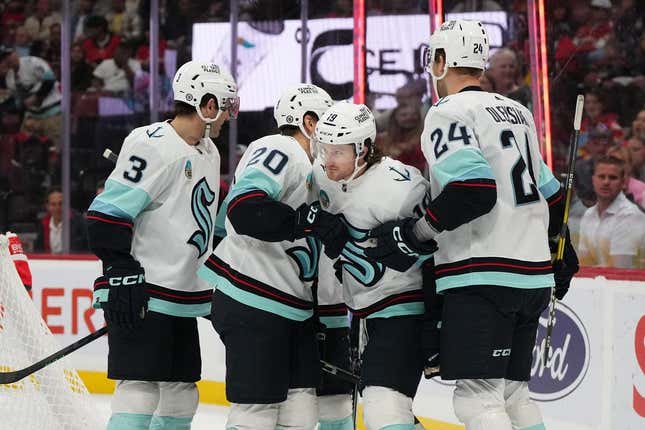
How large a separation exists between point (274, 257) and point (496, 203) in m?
0.62

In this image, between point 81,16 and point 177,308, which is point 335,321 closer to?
point 177,308

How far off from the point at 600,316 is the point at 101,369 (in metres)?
2.53

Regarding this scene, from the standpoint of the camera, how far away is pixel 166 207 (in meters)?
2.96

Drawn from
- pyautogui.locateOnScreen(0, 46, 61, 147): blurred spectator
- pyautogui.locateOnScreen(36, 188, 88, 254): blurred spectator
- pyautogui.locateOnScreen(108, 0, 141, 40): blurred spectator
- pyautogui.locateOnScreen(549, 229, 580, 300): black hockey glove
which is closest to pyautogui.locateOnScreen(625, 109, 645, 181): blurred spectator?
pyautogui.locateOnScreen(549, 229, 580, 300): black hockey glove

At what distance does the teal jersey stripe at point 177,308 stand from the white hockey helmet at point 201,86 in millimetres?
502

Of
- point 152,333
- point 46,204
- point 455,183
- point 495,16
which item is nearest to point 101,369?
point 46,204

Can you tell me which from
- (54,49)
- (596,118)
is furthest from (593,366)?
(54,49)

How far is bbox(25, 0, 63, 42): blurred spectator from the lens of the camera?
7008mm

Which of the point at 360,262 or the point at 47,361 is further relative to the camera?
the point at 47,361

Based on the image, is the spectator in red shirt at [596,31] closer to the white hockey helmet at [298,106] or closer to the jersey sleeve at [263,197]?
the white hockey helmet at [298,106]

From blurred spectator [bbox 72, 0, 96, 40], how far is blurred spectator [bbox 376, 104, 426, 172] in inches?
88.7

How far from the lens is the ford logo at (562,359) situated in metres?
3.59

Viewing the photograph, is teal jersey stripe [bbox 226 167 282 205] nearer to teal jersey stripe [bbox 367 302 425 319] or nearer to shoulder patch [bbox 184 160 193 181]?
shoulder patch [bbox 184 160 193 181]

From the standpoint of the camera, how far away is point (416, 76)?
567cm
